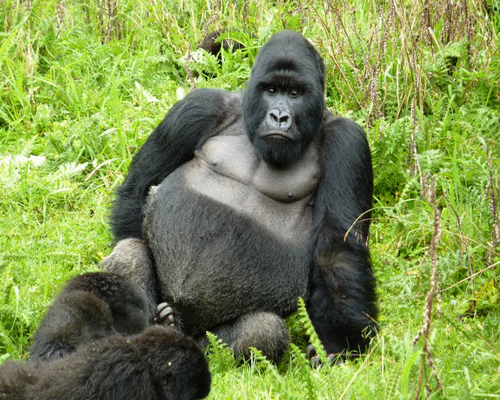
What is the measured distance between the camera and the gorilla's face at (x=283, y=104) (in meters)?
5.21

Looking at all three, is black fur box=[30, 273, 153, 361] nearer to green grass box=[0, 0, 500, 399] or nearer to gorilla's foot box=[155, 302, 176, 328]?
gorilla's foot box=[155, 302, 176, 328]

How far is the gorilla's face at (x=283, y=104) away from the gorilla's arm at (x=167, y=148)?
0.99 feet

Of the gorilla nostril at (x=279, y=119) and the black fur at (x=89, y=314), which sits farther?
the gorilla nostril at (x=279, y=119)

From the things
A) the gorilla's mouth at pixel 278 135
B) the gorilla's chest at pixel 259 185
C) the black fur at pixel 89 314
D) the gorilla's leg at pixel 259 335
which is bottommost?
the gorilla's leg at pixel 259 335

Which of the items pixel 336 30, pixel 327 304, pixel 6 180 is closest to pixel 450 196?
pixel 327 304

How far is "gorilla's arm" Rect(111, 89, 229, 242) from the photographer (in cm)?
557

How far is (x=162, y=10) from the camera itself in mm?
8375

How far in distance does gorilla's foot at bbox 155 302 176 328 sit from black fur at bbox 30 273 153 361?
0.14 m

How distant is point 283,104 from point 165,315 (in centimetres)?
141

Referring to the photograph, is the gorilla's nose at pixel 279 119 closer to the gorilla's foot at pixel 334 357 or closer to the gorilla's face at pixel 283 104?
the gorilla's face at pixel 283 104

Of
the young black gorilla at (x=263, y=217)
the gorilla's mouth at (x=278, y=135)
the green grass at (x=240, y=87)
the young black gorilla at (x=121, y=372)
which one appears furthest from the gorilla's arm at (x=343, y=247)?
the young black gorilla at (x=121, y=372)

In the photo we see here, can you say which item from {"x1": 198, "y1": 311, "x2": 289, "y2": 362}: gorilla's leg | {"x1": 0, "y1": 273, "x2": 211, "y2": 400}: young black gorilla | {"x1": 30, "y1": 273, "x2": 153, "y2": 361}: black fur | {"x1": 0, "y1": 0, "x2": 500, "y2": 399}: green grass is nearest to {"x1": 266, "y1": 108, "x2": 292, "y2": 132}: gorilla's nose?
{"x1": 0, "y1": 0, "x2": 500, "y2": 399}: green grass

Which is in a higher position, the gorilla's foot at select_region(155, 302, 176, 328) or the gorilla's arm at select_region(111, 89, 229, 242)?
the gorilla's arm at select_region(111, 89, 229, 242)

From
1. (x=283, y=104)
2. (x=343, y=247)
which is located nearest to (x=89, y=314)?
(x=343, y=247)
